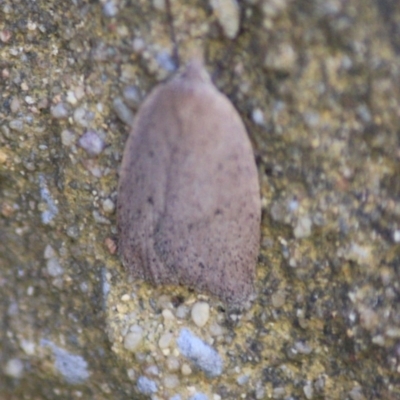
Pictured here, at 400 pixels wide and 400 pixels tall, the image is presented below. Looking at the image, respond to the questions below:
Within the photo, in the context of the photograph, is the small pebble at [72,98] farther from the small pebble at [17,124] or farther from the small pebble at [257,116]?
the small pebble at [257,116]

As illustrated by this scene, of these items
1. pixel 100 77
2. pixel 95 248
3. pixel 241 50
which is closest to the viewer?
pixel 241 50

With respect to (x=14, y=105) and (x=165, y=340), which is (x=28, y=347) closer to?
(x=165, y=340)

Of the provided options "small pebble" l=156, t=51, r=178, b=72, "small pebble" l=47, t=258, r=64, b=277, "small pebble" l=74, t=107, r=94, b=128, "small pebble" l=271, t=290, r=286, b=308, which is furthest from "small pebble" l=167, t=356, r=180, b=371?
"small pebble" l=156, t=51, r=178, b=72

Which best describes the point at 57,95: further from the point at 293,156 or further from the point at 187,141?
the point at 293,156

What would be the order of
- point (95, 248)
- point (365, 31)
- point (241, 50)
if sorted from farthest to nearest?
point (95, 248)
point (241, 50)
point (365, 31)

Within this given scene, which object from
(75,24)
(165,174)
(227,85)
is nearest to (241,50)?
(227,85)
